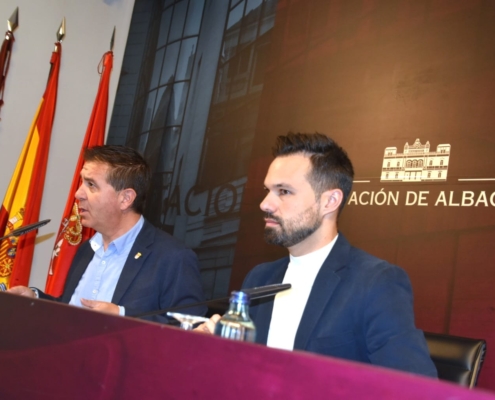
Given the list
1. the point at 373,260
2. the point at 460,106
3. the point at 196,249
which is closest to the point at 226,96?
the point at 196,249

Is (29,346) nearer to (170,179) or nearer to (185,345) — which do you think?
(185,345)

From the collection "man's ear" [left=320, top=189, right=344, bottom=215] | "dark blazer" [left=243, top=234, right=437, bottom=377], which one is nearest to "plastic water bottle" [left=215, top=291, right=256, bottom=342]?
"dark blazer" [left=243, top=234, right=437, bottom=377]

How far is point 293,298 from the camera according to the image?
2.00 metres

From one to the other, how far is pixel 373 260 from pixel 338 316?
0.23 meters

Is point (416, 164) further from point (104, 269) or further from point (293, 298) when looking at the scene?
point (104, 269)

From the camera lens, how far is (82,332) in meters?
0.88

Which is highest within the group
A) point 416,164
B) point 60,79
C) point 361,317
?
point 60,79

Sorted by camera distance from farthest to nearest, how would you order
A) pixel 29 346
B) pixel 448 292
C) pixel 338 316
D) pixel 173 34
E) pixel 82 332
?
pixel 173 34
pixel 448 292
pixel 338 316
pixel 29 346
pixel 82 332

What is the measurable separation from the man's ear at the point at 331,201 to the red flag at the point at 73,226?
2120mm

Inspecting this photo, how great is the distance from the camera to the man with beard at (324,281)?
5.30ft

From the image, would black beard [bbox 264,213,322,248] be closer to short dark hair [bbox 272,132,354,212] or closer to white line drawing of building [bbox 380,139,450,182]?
short dark hair [bbox 272,132,354,212]

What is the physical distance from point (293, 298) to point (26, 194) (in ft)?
8.90

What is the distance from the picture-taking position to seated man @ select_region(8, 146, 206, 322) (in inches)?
100

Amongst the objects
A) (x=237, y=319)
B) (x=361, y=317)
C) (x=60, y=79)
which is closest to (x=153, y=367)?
(x=237, y=319)
